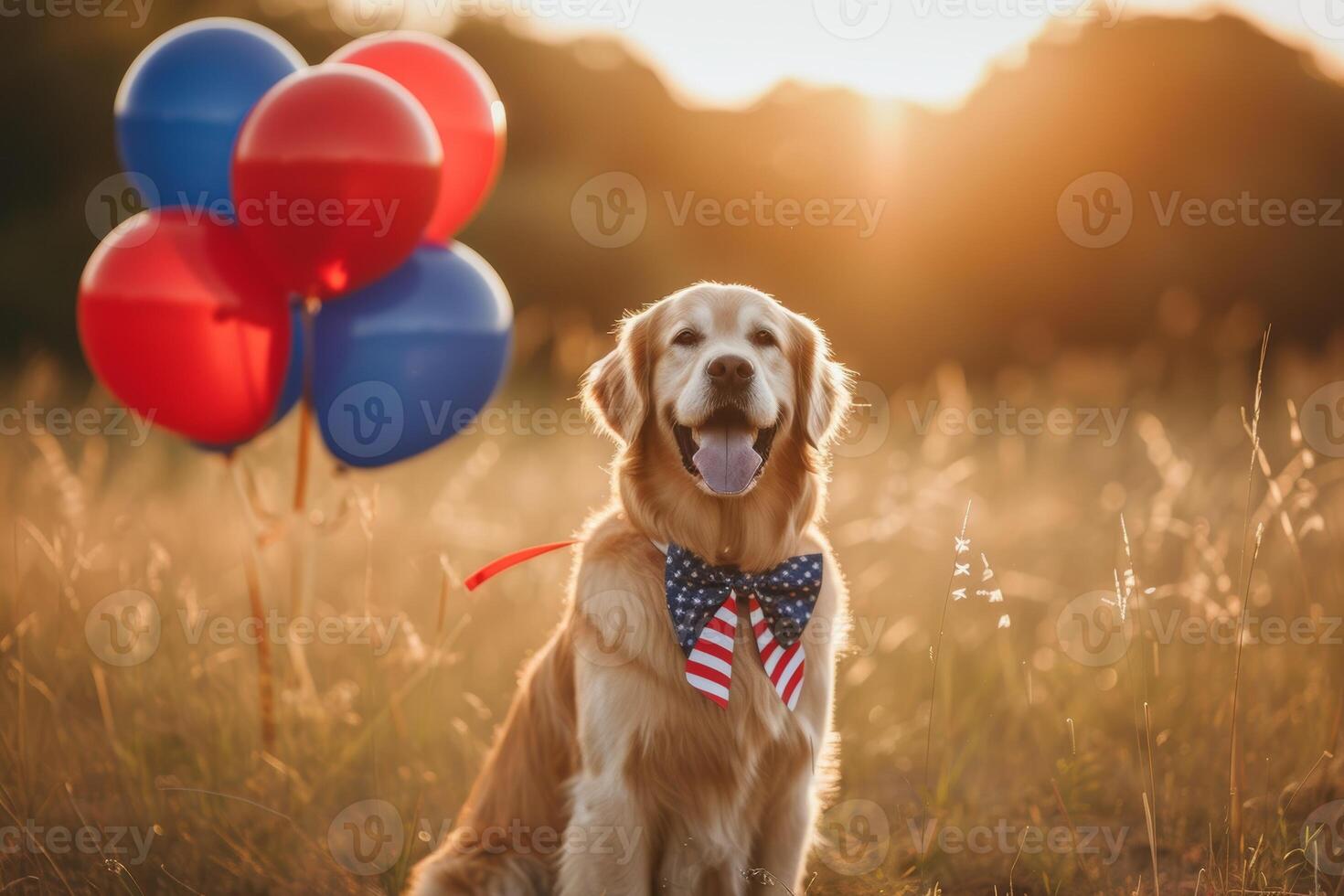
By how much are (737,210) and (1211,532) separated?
22.3 feet

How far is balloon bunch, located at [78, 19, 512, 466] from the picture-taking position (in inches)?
115

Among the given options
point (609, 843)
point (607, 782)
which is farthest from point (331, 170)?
point (609, 843)

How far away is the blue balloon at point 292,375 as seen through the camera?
3.31 meters

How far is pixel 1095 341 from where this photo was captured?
10773mm

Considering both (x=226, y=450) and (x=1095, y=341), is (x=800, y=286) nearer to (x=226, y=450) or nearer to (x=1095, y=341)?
(x=1095, y=341)

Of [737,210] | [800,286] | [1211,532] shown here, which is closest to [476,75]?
[1211,532]

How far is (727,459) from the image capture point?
7.95ft
